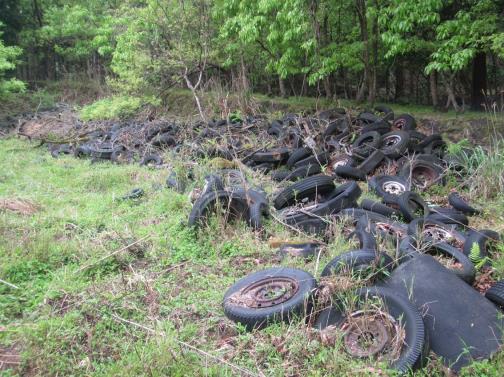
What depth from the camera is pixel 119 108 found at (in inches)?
609

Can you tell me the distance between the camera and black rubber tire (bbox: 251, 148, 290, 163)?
8758mm

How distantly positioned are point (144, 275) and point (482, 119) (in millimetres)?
8538

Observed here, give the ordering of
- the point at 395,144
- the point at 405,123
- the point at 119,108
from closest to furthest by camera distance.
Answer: the point at 395,144, the point at 405,123, the point at 119,108

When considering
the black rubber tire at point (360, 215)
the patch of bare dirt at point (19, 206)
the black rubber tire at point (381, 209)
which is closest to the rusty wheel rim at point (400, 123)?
the black rubber tire at point (381, 209)

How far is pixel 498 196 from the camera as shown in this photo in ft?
20.6

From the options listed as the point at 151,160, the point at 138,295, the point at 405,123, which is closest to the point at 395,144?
the point at 405,123

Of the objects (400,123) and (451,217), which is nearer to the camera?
(451,217)

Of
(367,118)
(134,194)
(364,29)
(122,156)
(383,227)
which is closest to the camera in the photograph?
(383,227)

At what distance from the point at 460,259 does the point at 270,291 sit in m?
1.93

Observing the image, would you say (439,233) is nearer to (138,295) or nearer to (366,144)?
(138,295)

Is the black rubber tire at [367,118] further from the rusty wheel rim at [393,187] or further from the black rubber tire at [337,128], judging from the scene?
the rusty wheel rim at [393,187]

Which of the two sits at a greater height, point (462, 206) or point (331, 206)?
point (331, 206)

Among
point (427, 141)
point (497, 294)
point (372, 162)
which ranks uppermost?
point (427, 141)

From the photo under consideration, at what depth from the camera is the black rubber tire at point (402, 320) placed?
297 cm
